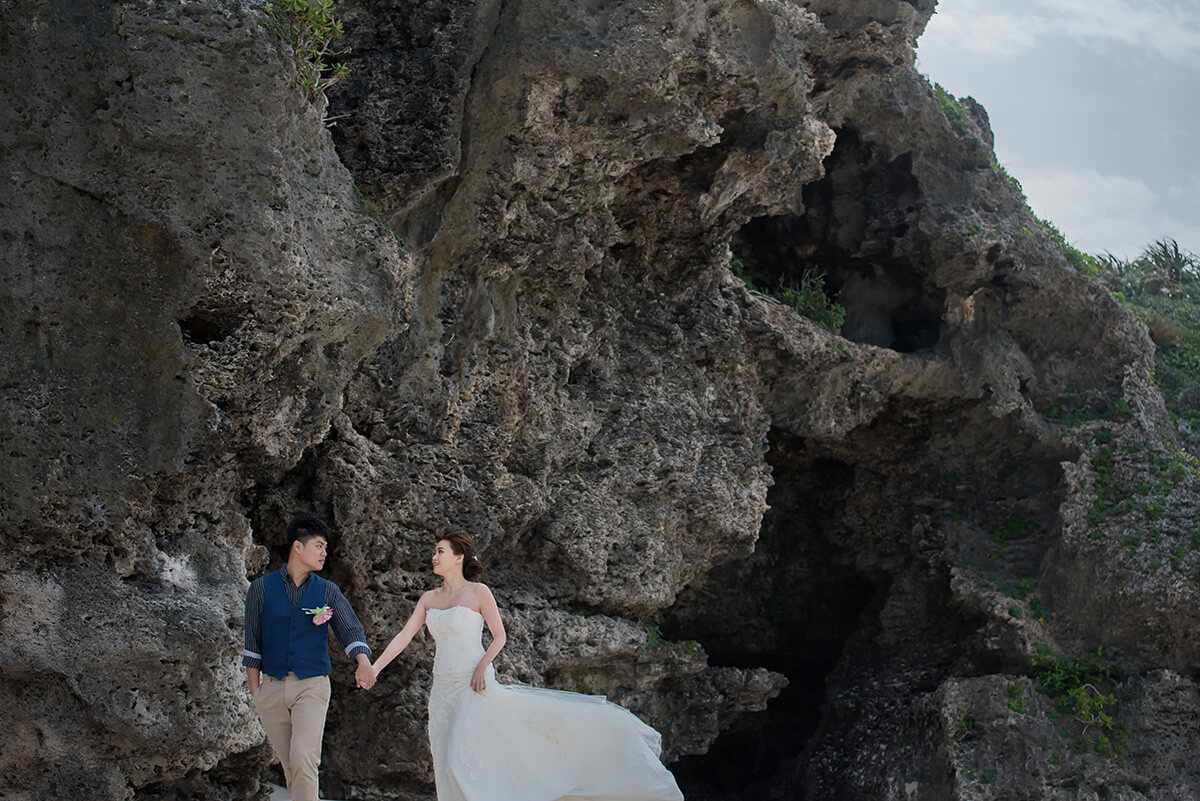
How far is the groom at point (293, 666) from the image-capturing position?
5.66 metres

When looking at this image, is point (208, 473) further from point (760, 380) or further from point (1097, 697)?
point (1097, 697)

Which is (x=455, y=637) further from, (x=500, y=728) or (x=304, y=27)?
(x=304, y=27)

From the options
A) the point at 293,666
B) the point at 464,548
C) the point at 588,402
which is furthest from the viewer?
the point at 588,402

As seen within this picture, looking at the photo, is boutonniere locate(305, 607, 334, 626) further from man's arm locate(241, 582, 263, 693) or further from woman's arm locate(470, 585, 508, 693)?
woman's arm locate(470, 585, 508, 693)

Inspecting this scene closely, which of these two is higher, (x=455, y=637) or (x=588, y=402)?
(x=588, y=402)

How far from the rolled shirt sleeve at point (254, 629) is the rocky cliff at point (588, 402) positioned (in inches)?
22.1

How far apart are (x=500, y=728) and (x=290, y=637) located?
4.35ft

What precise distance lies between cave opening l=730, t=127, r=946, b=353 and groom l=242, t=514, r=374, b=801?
8457mm

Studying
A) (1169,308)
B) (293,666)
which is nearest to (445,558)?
(293,666)

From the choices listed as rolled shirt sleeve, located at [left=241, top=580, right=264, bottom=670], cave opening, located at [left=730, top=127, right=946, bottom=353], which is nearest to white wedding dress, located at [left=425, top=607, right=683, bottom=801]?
rolled shirt sleeve, located at [left=241, top=580, right=264, bottom=670]

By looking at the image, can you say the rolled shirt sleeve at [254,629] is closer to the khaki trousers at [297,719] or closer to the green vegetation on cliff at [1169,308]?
the khaki trousers at [297,719]

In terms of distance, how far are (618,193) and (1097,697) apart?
664cm

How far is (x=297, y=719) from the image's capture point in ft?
18.6

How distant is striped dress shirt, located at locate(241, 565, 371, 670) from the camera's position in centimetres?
569
